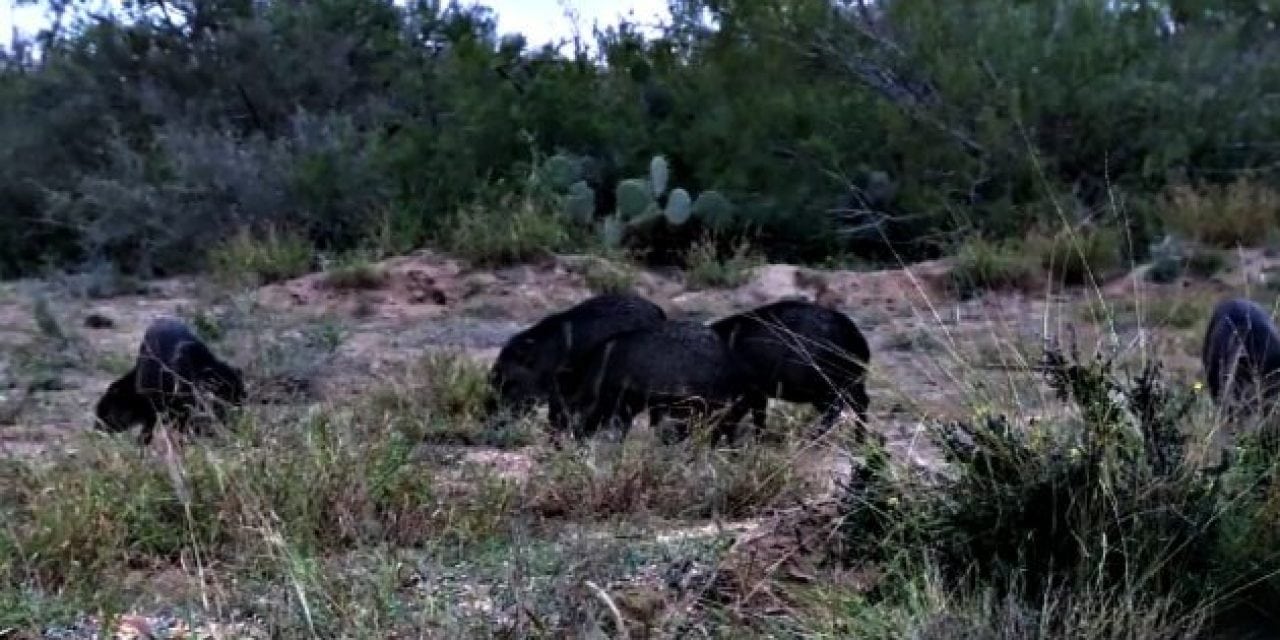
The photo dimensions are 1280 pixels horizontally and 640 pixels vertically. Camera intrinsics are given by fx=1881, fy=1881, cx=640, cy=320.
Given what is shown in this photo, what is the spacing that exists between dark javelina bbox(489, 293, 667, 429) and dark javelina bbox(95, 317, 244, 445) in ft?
3.66

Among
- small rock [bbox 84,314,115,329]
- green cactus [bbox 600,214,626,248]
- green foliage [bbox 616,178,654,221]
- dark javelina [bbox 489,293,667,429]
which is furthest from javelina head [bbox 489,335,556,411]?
green foliage [bbox 616,178,654,221]

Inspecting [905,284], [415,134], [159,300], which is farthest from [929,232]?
[159,300]

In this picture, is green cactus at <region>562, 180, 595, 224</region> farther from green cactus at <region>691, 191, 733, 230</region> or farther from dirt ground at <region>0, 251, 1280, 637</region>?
dirt ground at <region>0, 251, 1280, 637</region>

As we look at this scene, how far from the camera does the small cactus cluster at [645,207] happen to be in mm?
13758

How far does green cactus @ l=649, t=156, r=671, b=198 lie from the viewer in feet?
46.1

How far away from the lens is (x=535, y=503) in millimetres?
5551

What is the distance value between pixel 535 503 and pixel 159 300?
8.18 metres

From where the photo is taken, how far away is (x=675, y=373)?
23.3 feet

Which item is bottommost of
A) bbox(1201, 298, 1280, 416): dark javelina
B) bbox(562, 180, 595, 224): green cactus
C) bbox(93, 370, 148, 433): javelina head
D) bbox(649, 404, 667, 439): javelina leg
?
bbox(649, 404, 667, 439): javelina leg

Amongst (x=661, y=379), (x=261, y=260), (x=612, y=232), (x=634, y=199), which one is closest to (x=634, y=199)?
(x=634, y=199)

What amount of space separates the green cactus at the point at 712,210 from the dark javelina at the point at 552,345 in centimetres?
543

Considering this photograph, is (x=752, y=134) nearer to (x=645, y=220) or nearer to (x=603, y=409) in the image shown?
(x=645, y=220)

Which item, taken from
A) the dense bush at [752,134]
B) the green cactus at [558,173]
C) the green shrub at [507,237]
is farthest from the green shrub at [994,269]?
the green cactus at [558,173]

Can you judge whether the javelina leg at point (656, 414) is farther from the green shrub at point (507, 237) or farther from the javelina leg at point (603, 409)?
the green shrub at point (507, 237)
